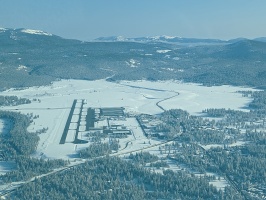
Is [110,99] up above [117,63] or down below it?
below

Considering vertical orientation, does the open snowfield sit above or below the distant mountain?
below

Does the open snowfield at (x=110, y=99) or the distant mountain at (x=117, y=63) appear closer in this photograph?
the open snowfield at (x=110, y=99)

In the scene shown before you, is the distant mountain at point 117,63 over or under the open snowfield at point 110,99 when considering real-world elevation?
over

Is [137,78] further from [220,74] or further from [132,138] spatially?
[132,138]

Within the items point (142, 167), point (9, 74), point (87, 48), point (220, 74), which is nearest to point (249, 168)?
point (142, 167)

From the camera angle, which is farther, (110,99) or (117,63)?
(117,63)
